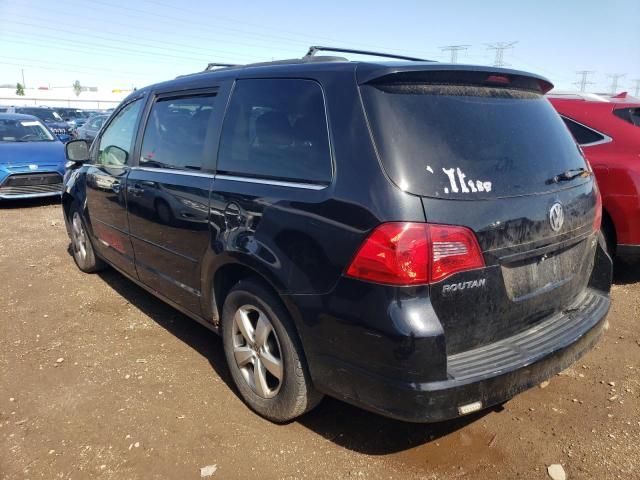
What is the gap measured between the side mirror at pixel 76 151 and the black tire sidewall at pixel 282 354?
2853 mm

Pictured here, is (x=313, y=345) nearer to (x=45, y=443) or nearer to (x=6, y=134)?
(x=45, y=443)

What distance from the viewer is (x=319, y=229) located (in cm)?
225

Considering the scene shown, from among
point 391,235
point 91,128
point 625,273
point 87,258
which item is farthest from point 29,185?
point 91,128

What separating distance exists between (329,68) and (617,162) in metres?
3.32

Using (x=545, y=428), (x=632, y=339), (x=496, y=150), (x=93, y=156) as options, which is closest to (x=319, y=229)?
(x=496, y=150)

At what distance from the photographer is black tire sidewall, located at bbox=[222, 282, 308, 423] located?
8.23 feet

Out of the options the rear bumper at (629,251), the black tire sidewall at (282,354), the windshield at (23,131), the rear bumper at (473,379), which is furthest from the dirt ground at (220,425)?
the windshield at (23,131)

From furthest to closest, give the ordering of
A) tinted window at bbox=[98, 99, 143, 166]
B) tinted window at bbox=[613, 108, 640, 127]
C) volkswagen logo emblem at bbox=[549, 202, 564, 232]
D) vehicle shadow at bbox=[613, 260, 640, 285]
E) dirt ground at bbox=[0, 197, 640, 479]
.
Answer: vehicle shadow at bbox=[613, 260, 640, 285], tinted window at bbox=[613, 108, 640, 127], tinted window at bbox=[98, 99, 143, 166], dirt ground at bbox=[0, 197, 640, 479], volkswagen logo emblem at bbox=[549, 202, 564, 232]

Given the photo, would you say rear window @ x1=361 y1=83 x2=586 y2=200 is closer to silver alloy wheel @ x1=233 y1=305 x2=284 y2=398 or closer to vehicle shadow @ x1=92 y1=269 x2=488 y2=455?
silver alloy wheel @ x1=233 y1=305 x2=284 y2=398

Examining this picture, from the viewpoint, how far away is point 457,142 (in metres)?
2.24

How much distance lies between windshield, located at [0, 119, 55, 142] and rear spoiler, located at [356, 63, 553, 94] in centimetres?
982

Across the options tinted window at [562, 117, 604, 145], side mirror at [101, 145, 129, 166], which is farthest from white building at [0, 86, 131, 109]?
tinted window at [562, 117, 604, 145]

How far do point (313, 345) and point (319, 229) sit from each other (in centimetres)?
54

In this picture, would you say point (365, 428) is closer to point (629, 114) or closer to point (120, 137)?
point (120, 137)
